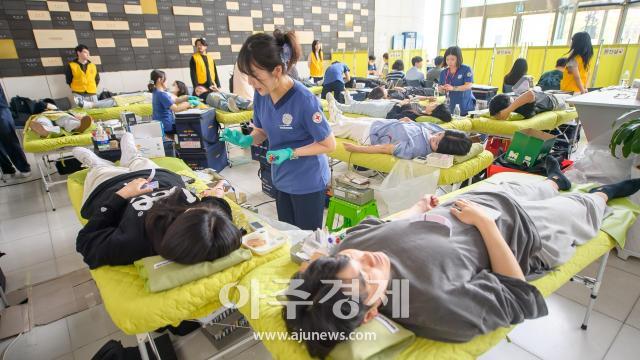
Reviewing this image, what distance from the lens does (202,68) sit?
199 inches

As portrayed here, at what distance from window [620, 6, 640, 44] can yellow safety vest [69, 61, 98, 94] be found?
359 inches

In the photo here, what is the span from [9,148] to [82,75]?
1.59 meters

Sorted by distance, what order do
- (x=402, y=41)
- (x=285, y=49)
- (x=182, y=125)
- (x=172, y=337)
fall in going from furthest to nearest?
(x=402, y=41) < (x=182, y=125) < (x=172, y=337) < (x=285, y=49)

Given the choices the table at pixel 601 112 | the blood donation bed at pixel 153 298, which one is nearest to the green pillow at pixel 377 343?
the blood donation bed at pixel 153 298

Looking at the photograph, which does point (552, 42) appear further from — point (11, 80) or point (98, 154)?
point (11, 80)

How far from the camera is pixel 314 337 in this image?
90 centimetres

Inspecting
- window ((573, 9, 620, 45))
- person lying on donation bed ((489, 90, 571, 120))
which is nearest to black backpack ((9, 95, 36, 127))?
person lying on donation bed ((489, 90, 571, 120))

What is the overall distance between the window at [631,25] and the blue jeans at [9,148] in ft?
31.5

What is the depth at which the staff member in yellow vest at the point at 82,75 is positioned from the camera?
4.89 metres

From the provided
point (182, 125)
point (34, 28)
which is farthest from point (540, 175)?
point (34, 28)

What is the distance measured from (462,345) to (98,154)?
9.05 ft

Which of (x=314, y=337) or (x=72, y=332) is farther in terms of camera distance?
(x=72, y=332)

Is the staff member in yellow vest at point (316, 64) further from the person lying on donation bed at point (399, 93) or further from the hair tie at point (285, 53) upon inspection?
the hair tie at point (285, 53)

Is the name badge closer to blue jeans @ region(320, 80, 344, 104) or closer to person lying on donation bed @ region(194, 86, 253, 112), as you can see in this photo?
person lying on donation bed @ region(194, 86, 253, 112)
